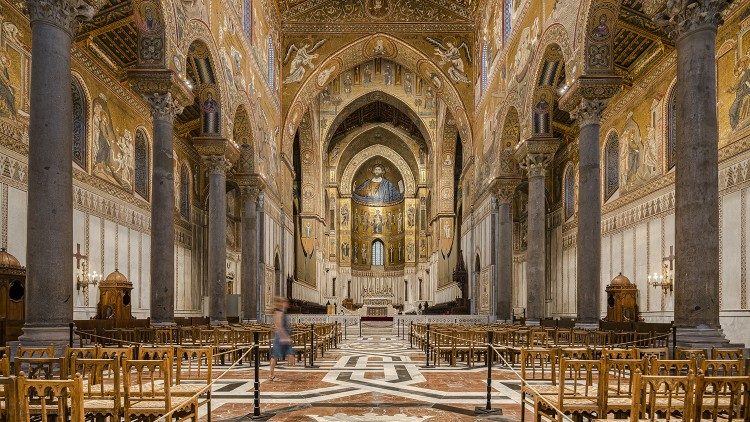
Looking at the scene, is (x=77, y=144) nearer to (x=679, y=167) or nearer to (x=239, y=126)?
(x=239, y=126)

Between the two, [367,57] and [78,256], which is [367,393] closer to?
[78,256]

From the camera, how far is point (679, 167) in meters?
A: 11.6

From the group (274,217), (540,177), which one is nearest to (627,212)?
(540,177)

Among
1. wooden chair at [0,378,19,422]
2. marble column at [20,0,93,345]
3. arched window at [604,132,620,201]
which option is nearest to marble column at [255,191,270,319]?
arched window at [604,132,620,201]

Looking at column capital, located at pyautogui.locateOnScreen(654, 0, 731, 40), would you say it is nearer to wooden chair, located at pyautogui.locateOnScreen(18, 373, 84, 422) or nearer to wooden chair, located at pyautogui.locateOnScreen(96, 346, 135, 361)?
wooden chair, located at pyautogui.locateOnScreen(96, 346, 135, 361)

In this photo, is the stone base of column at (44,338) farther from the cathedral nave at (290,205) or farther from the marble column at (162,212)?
the marble column at (162,212)

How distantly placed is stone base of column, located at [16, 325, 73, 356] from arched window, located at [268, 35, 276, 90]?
23703mm

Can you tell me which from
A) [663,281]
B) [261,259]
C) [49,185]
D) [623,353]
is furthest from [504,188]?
[623,353]

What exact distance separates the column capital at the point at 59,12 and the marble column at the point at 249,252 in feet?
55.9

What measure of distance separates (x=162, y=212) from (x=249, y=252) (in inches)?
452

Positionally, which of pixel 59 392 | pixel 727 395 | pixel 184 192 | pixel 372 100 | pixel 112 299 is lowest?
pixel 112 299

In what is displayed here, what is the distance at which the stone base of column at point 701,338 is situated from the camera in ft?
35.7

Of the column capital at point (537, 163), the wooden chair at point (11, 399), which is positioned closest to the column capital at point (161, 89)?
the column capital at point (537, 163)

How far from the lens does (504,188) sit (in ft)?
92.4
